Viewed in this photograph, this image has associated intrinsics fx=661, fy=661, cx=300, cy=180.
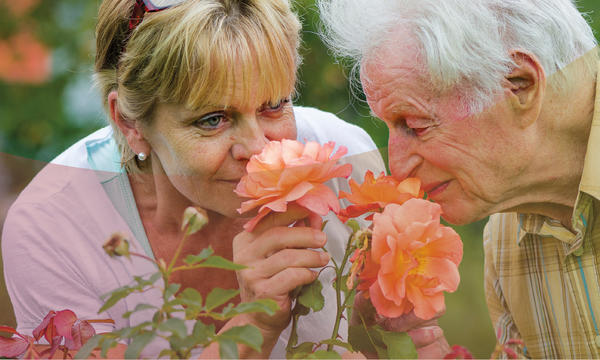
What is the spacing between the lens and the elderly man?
3.38ft

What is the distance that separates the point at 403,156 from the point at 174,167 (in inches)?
16.7

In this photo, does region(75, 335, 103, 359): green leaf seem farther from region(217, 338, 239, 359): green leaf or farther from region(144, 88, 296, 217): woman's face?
region(144, 88, 296, 217): woman's face

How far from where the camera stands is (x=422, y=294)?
80 centimetres

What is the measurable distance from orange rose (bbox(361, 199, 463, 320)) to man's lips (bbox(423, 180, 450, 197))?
0.24 m

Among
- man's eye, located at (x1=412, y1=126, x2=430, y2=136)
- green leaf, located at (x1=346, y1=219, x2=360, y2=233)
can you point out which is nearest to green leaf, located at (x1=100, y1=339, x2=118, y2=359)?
green leaf, located at (x1=346, y1=219, x2=360, y2=233)

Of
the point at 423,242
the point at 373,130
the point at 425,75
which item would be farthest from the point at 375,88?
the point at 423,242

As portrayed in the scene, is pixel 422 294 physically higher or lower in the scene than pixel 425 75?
lower

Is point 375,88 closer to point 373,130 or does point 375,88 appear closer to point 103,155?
point 373,130

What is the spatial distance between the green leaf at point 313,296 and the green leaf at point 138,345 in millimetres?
211

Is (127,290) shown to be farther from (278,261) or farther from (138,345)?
(278,261)

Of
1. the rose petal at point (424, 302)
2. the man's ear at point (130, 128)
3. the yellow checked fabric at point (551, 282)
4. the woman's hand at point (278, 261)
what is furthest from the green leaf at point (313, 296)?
the man's ear at point (130, 128)

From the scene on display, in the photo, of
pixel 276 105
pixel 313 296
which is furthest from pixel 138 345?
pixel 276 105

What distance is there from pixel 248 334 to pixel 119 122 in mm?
→ 774

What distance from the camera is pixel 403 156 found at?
1.01 meters
